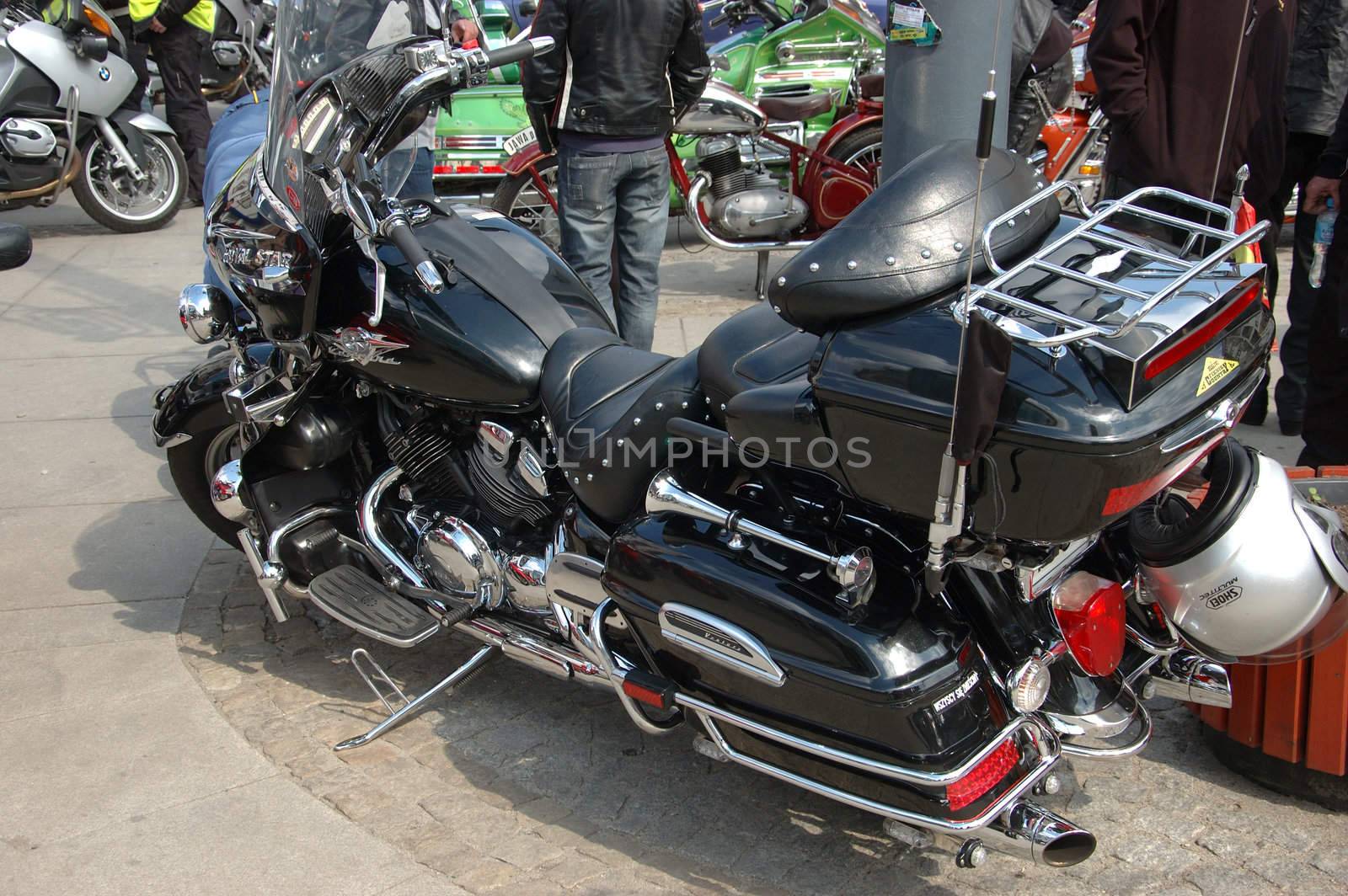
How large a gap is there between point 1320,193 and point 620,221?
8.49ft

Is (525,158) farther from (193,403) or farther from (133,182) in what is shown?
(193,403)

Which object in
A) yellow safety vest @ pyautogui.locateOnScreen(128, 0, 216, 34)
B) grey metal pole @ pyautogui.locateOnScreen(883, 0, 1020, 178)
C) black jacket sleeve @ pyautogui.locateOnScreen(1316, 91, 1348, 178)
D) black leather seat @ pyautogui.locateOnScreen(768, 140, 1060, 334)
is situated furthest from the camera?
yellow safety vest @ pyautogui.locateOnScreen(128, 0, 216, 34)

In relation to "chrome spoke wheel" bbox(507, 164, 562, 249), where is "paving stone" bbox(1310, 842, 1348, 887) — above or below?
below

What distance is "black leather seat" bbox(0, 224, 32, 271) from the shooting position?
8.52ft

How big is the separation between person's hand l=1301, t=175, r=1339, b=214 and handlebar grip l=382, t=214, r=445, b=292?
3213 millimetres

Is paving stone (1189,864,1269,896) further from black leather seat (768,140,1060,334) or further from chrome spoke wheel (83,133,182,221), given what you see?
chrome spoke wheel (83,133,182,221)

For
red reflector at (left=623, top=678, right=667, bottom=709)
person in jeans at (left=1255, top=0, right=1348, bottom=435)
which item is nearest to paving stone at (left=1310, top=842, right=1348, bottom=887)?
red reflector at (left=623, top=678, right=667, bottom=709)

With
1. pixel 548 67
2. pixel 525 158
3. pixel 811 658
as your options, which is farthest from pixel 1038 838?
pixel 525 158

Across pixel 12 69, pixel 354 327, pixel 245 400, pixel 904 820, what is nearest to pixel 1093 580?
pixel 904 820

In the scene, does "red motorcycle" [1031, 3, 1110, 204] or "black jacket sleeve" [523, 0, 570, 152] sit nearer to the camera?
"black jacket sleeve" [523, 0, 570, 152]

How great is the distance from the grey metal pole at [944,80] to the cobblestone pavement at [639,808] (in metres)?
1.72

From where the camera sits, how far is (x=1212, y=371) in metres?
2.00

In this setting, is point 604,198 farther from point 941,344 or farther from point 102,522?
point 941,344

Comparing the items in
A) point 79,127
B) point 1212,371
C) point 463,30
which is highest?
point 463,30
